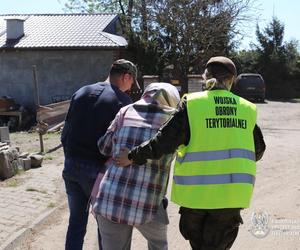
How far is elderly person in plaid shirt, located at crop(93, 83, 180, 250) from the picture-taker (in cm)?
303

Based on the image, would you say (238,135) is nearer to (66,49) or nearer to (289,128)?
(289,128)

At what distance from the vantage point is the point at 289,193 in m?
7.10

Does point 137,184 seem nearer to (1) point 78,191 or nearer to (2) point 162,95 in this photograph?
(2) point 162,95

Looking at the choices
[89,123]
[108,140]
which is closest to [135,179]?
[108,140]

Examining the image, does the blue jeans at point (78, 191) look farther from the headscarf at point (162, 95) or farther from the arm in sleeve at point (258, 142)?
the arm in sleeve at point (258, 142)

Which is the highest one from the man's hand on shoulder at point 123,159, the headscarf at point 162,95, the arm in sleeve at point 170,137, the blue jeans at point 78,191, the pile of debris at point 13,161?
the headscarf at point 162,95

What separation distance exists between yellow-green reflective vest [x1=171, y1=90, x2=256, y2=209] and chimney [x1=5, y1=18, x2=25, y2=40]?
21.4 metres

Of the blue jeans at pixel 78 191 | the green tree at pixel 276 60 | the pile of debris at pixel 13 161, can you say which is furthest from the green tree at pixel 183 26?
the blue jeans at pixel 78 191

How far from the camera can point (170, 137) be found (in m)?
2.86

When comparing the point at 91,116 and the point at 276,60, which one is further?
the point at 276,60

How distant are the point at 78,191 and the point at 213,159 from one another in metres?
1.36

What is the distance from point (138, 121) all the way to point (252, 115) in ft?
2.28

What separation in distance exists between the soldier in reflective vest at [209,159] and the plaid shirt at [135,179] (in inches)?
5.3

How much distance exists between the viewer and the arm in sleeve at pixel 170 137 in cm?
286
